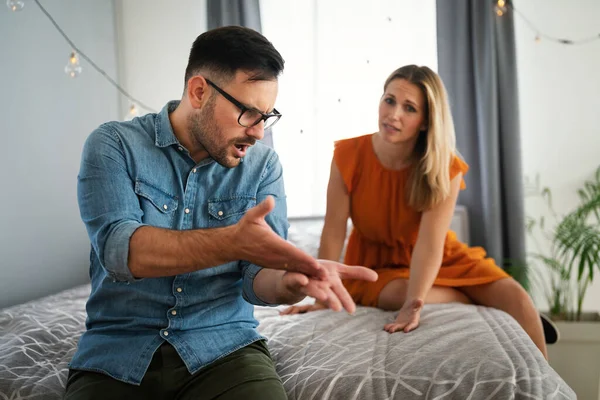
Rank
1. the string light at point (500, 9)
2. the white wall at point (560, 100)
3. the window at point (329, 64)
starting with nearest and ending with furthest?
the string light at point (500, 9) < the white wall at point (560, 100) < the window at point (329, 64)

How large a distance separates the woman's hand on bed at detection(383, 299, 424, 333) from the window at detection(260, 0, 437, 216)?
173 cm

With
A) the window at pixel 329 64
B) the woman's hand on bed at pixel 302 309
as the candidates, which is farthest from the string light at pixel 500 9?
the woman's hand on bed at pixel 302 309

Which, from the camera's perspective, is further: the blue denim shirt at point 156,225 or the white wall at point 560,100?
the white wall at point 560,100

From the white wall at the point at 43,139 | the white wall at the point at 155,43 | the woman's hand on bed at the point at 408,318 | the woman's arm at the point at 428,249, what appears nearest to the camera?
Answer: the woman's hand on bed at the point at 408,318

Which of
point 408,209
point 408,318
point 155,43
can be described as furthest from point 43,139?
point 408,318

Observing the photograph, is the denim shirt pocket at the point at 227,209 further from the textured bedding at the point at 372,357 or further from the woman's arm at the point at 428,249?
the woman's arm at the point at 428,249

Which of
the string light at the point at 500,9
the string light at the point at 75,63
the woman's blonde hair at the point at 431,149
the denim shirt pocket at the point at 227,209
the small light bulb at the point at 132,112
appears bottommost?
the denim shirt pocket at the point at 227,209

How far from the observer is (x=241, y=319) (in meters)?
1.51

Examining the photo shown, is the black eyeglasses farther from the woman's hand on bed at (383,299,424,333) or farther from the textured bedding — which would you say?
the woman's hand on bed at (383,299,424,333)

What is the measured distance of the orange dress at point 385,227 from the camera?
7.79ft

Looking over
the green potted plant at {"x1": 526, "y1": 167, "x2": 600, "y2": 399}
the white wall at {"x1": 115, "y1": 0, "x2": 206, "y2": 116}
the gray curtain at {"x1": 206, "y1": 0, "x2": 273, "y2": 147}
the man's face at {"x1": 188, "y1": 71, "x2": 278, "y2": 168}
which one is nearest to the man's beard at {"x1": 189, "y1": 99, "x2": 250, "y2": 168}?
the man's face at {"x1": 188, "y1": 71, "x2": 278, "y2": 168}

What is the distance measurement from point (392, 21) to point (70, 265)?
227 centimetres

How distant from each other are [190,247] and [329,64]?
2.66m

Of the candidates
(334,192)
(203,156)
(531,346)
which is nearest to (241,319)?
(203,156)
